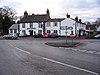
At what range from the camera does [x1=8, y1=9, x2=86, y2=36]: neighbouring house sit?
82.2 metres

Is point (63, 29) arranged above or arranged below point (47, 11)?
below

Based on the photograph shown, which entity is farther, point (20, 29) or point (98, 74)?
point (20, 29)

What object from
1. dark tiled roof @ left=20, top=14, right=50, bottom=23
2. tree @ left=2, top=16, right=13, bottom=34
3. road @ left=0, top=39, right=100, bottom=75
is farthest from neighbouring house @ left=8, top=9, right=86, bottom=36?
road @ left=0, top=39, right=100, bottom=75

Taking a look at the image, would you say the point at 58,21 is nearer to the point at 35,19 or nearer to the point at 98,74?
the point at 35,19

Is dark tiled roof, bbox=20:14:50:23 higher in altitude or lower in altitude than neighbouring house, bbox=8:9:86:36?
higher

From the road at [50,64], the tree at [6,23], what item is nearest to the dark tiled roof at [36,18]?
the tree at [6,23]

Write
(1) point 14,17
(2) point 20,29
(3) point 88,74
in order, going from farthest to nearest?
(1) point 14,17 < (2) point 20,29 < (3) point 88,74

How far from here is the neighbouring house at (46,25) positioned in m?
82.2

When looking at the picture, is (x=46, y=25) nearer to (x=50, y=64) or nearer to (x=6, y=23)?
(x=6, y=23)

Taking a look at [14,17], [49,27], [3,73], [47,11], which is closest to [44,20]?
[49,27]

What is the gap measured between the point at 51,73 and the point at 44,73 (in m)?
0.30

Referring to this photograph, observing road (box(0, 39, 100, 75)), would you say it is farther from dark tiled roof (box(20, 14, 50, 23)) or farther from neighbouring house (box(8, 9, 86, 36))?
dark tiled roof (box(20, 14, 50, 23))

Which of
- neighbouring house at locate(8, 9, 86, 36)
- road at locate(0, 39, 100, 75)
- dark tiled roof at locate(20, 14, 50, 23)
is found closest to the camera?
road at locate(0, 39, 100, 75)

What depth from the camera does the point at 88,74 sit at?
9672 mm
